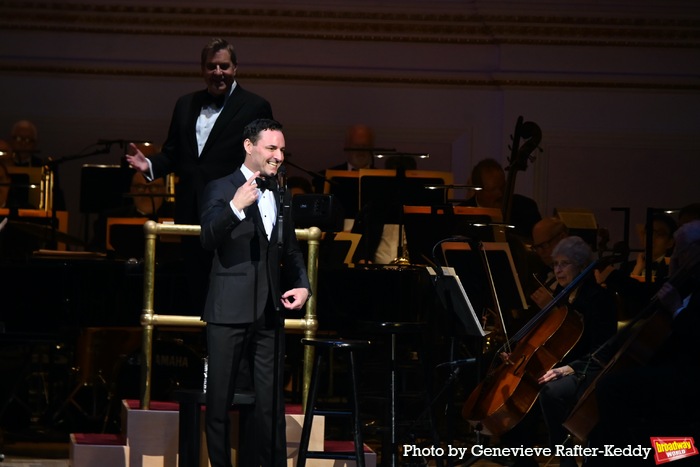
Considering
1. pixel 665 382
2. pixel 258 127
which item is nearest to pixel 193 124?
pixel 258 127

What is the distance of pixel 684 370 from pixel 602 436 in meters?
0.42

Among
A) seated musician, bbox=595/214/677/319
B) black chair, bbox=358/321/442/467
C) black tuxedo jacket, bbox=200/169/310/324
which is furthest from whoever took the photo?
seated musician, bbox=595/214/677/319

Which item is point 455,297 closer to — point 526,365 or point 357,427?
point 526,365

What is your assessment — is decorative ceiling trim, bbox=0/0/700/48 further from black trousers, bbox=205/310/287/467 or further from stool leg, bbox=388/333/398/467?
black trousers, bbox=205/310/287/467

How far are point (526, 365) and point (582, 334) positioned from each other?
317mm

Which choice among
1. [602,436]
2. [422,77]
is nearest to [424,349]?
[602,436]

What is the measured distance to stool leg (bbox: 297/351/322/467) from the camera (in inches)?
196

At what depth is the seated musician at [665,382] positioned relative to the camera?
16.6ft

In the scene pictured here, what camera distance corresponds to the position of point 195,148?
5.38 m

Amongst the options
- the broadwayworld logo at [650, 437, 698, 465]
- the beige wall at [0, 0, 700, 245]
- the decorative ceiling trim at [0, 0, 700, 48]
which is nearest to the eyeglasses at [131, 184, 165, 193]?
the beige wall at [0, 0, 700, 245]

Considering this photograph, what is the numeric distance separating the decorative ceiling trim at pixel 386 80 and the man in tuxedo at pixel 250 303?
4.88m

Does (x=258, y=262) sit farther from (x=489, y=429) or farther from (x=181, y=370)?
(x=181, y=370)

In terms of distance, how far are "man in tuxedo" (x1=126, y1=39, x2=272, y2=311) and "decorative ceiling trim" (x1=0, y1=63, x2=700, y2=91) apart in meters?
4.36

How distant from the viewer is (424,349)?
6000 mm
